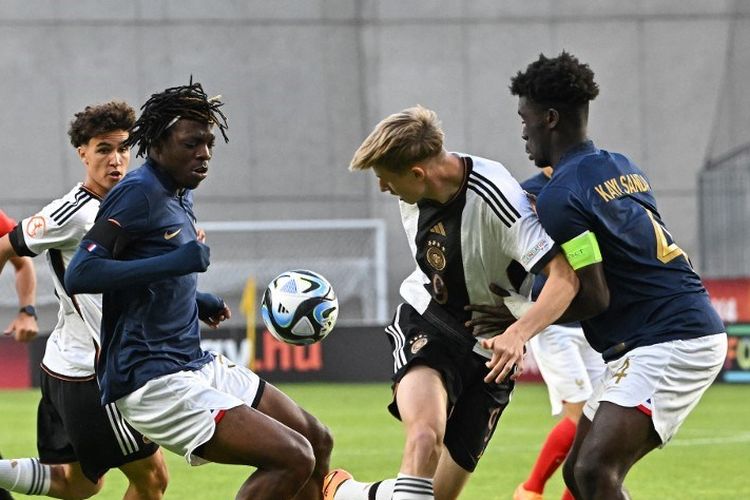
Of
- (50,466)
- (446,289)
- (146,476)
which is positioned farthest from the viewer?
(50,466)

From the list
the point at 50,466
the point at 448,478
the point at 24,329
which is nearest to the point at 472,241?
the point at 448,478

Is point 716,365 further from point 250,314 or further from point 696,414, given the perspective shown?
point 250,314

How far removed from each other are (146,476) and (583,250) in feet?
8.71

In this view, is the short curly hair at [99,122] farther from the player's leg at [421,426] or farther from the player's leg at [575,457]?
the player's leg at [575,457]

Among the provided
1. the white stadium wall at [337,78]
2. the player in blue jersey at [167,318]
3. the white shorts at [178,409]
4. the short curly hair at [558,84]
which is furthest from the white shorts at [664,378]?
the white stadium wall at [337,78]

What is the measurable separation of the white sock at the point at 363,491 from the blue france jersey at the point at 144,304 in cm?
111

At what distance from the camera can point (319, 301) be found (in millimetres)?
6359

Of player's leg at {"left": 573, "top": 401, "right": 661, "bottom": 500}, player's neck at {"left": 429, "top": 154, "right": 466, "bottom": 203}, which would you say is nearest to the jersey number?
player's leg at {"left": 573, "top": 401, "right": 661, "bottom": 500}

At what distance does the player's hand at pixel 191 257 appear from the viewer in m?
5.21

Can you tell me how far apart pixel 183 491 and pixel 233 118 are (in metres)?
16.9

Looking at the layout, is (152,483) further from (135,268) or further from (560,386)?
(560,386)

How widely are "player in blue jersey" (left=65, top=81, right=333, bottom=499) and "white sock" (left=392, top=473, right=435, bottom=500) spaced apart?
0.40 meters

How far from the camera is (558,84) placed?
555 centimetres

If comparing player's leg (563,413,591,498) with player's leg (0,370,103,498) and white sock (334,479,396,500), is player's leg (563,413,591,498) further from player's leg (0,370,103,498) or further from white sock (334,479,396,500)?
player's leg (0,370,103,498)
